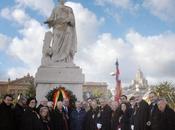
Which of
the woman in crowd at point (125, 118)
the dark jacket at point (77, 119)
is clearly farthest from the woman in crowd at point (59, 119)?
the woman in crowd at point (125, 118)

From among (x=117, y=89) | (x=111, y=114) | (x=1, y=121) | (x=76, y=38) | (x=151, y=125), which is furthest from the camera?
(x=117, y=89)

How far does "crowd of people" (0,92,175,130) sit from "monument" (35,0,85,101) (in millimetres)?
3666

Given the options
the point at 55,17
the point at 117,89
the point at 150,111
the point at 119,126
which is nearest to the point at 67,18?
the point at 55,17

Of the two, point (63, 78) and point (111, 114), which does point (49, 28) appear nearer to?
point (63, 78)

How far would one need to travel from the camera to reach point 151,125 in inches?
375

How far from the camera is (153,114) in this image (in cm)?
946

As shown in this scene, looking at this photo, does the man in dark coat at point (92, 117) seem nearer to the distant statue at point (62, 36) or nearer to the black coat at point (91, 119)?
the black coat at point (91, 119)

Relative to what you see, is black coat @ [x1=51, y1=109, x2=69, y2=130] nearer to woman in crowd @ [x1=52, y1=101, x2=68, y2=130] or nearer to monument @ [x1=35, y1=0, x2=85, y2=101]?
woman in crowd @ [x1=52, y1=101, x2=68, y2=130]

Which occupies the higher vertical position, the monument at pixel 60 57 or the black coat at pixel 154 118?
the monument at pixel 60 57

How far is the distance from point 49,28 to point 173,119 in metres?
11.9

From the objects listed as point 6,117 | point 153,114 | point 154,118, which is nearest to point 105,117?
point 153,114

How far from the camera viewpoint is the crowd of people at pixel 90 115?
9.03 meters

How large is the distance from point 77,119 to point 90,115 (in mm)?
532

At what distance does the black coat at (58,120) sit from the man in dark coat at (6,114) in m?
3.16
